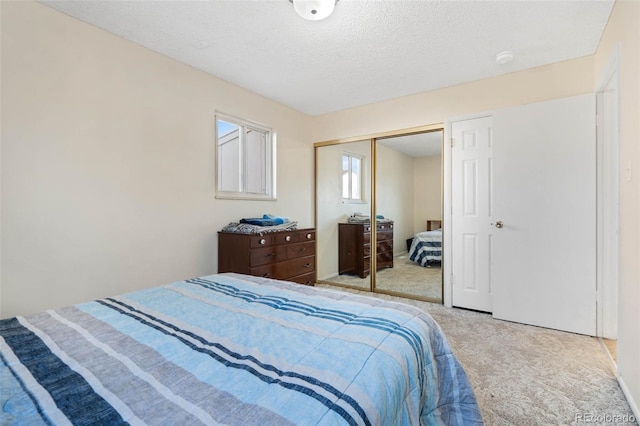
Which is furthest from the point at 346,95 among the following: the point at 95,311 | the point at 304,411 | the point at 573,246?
the point at 304,411

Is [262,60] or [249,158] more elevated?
[262,60]

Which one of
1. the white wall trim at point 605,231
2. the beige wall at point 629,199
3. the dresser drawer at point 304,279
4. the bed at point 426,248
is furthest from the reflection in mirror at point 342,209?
the beige wall at point 629,199

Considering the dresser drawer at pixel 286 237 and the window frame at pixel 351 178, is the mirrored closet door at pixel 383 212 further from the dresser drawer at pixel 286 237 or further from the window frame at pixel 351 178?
the dresser drawer at pixel 286 237

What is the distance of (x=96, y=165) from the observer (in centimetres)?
223

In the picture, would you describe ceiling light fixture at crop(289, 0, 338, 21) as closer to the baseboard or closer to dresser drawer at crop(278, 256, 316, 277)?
dresser drawer at crop(278, 256, 316, 277)

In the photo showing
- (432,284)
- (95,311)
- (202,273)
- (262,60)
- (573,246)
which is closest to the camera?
(95,311)

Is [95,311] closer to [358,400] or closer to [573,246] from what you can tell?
[358,400]

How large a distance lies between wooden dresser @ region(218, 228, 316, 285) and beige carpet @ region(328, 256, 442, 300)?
104cm

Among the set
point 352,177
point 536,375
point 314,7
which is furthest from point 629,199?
point 352,177

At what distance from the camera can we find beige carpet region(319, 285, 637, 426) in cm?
153

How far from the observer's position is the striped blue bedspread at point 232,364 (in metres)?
0.65

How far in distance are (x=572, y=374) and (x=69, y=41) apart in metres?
4.17

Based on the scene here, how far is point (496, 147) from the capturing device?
2.93 m

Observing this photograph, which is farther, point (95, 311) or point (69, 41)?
point (69, 41)
